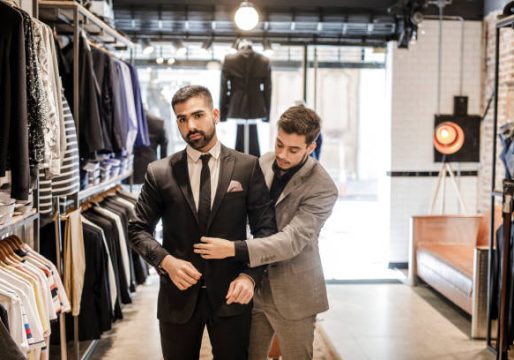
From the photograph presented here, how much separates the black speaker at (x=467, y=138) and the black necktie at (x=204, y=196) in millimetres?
5590

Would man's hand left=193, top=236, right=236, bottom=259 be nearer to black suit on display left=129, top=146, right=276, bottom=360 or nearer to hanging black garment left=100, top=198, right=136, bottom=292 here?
black suit on display left=129, top=146, right=276, bottom=360

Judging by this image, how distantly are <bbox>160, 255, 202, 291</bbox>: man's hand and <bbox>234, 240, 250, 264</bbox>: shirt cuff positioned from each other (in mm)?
157

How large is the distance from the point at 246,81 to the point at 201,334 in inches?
185

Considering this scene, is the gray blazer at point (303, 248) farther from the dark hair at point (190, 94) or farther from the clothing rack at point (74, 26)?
the clothing rack at point (74, 26)

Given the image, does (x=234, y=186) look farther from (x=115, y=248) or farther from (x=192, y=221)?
(x=115, y=248)

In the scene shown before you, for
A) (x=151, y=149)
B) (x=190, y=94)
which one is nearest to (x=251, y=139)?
(x=151, y=149)


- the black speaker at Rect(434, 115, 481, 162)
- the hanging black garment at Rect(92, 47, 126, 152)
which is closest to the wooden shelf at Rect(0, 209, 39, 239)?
the hanging black garment at Rect(92, 47, 126, 152)

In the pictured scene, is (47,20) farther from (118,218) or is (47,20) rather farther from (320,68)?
(320,68)

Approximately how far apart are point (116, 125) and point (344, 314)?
2.53 metres

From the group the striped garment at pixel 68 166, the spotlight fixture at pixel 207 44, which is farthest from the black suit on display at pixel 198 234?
the spotlight fixture at pixel 207 44

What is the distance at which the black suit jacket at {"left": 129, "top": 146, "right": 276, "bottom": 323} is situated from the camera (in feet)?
8.03

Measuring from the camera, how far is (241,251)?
237 cm

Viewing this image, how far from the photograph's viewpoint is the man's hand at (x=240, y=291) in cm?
235

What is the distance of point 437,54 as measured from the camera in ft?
24.9
